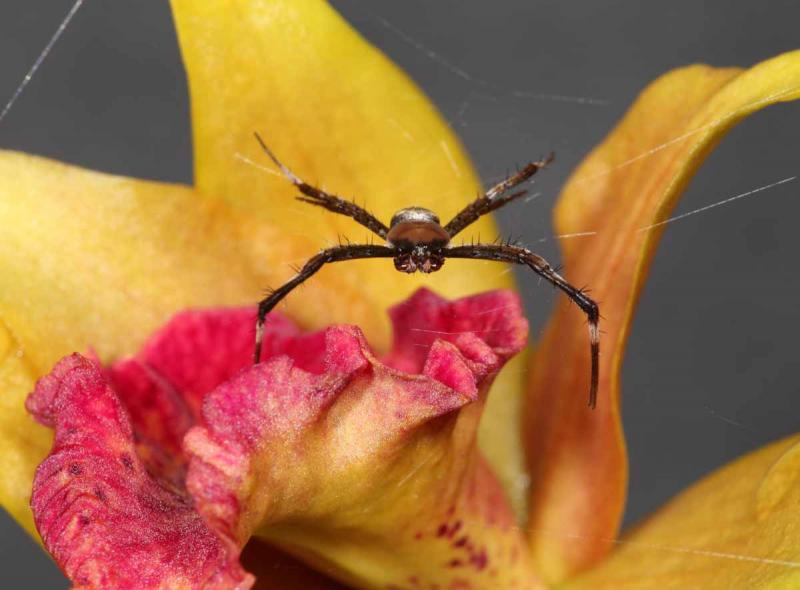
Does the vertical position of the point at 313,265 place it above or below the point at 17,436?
above

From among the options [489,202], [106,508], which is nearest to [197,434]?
[106,508]

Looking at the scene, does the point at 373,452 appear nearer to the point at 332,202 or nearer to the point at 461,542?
the point at 461,542

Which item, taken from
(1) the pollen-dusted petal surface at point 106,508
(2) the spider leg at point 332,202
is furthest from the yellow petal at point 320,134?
(1) the pollen-dusted petal surface at point 106,508

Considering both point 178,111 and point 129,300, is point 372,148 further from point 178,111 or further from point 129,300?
point 178,111

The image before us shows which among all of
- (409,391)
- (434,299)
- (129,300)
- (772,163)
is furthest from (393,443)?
(772,163)

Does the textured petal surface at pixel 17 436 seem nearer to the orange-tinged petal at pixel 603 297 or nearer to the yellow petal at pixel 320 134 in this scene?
the yellow petal at pixel 320 134

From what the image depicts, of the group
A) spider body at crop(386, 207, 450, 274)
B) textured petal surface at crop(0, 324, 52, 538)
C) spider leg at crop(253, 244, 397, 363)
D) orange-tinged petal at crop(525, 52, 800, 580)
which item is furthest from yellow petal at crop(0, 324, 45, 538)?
orange-tinged petal at crop(525, 52, 800, 580)

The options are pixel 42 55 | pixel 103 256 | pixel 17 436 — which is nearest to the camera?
pixel 17 436
